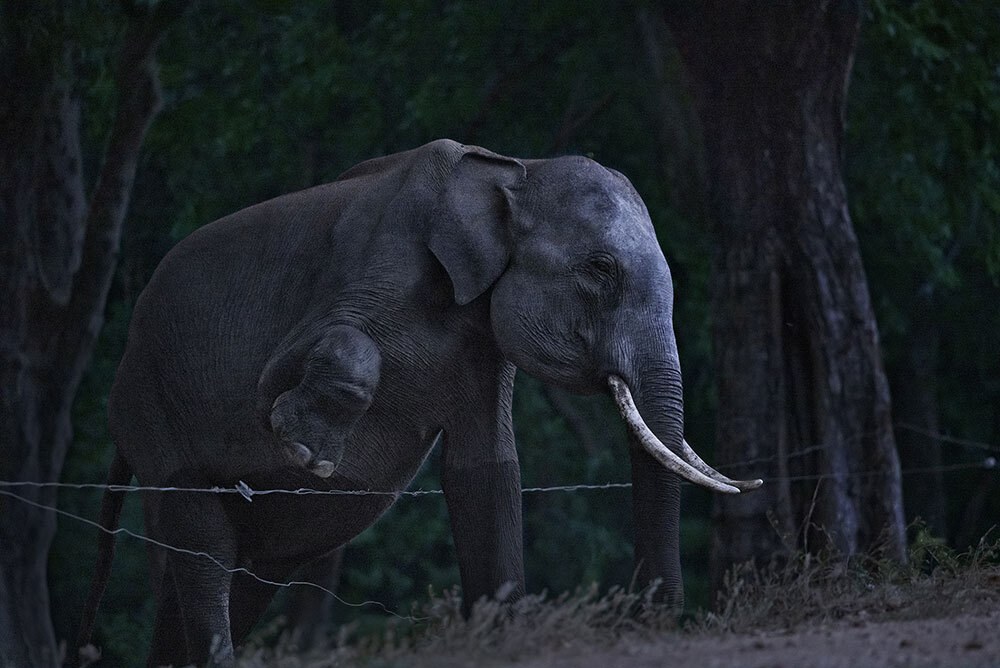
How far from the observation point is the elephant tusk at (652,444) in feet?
18.9

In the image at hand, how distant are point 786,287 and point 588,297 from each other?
441 cm

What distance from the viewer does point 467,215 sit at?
6.11 metres

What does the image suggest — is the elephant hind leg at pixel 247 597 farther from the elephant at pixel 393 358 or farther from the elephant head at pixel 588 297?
the elephant head at pixel 588 297

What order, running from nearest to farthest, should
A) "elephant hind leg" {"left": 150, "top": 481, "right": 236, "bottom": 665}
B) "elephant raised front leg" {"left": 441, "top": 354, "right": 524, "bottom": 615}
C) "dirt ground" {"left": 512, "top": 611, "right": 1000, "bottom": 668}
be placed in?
1. "dirt ground" {"left": 512, "top": 611, "right": 1000, "bottom": 668}
2. "elephant raised front leg" {"left": 441, "top": 354, "right": 524, "bottom": 615}
3. "elephant hind leg" {"left": 150, "top": 481, "right": 236, "bottom": 665}

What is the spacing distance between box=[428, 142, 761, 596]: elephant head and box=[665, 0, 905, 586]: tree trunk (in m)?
4.01

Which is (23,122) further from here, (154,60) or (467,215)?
(467,215)

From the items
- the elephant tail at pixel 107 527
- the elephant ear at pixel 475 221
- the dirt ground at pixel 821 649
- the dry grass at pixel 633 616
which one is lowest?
the dirt ground at pixel 821 649

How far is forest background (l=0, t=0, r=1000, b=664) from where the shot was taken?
37.6ft

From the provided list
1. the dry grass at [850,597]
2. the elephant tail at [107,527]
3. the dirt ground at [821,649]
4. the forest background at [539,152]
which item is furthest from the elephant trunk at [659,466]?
the forest background at [539,152]

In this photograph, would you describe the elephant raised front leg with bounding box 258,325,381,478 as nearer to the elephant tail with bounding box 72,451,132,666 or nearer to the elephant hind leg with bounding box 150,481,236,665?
the elephant hind leg with bounding box 150,481,236,665

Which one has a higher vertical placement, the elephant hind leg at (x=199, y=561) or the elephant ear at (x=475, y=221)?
the elephant ear at (x=475, y=221)

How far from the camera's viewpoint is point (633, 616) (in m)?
6.23

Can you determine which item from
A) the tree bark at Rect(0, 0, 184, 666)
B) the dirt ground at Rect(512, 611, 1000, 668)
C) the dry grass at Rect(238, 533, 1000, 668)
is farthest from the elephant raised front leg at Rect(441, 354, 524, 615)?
the tree bark at Rect(0, 0, 184, 666)

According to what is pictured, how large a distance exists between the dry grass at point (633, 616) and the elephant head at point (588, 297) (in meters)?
0.41
